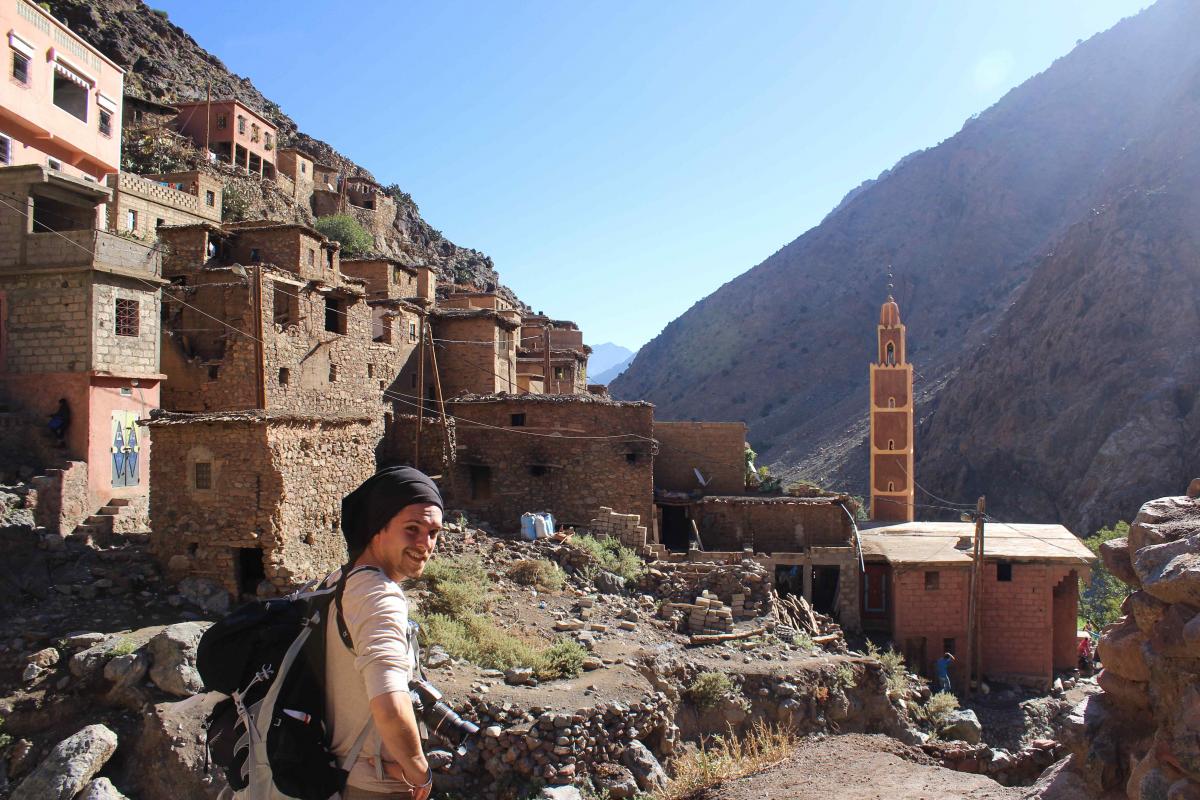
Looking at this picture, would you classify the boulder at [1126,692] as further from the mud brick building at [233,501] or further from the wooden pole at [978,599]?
the wooden pole at [978,599]

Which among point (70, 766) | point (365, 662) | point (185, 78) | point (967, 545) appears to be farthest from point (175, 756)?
point (185, 78)

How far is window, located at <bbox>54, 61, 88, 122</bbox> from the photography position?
76.1 feet

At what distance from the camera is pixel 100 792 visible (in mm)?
9430

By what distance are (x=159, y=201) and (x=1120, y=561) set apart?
96.2 ft

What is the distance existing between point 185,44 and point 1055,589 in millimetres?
59826

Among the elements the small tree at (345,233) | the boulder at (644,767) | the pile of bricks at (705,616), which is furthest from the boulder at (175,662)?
the small tree at (345,233)

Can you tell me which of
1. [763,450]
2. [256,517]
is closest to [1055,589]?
[256,517]

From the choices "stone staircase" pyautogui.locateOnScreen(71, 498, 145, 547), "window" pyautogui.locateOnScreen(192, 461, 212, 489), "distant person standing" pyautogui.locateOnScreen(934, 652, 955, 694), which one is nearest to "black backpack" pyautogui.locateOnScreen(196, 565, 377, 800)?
"window" pyautogui.locateOnScreen(192, 461, 212, 489)

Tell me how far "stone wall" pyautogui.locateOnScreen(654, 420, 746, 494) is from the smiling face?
21.7m

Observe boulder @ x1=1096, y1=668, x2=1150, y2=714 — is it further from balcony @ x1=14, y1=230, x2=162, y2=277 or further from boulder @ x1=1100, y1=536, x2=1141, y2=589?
balcony @ x1=14, y1=230, x2=162, y2=277

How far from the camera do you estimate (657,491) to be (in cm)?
2427

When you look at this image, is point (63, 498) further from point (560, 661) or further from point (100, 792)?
point (560, 661)

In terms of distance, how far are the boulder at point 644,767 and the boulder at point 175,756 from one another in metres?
4.90

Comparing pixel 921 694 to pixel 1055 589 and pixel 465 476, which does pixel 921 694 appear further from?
pixel 465 476
